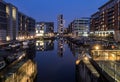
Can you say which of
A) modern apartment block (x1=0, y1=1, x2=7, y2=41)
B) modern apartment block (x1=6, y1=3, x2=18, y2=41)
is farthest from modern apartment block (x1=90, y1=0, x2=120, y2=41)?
modern apartment block (x1=0, y1=1, x2=7, y2=41)

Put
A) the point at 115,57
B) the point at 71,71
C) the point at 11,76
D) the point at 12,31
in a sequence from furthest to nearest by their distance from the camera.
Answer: the point at 12,31 < the point at 71,71 < the point at 115,57 < the point at 11,76

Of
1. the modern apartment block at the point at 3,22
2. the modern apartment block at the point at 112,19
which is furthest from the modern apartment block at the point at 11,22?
the modern apartment block at the point at 112,19

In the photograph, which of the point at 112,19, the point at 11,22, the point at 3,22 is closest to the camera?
the point at 3,22

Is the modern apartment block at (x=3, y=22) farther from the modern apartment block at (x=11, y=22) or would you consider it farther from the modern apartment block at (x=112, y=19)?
the modern apartment block at (x=112, y=19)

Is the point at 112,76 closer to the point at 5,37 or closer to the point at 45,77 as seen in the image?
the point at 45,77

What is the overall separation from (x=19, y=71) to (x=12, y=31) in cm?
10346

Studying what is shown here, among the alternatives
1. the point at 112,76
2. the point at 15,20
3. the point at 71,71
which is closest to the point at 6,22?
the point at 15,20


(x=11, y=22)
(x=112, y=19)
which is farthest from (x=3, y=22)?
(x=112, y=19)

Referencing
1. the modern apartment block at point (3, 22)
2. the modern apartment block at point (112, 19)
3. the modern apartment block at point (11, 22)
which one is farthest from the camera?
the modern apartment block at point (11, 22)

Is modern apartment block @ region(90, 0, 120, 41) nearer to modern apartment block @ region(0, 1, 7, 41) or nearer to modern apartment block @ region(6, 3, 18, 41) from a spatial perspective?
modern apartment block @ region(6, 3, 18, 41)

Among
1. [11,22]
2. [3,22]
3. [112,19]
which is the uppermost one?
[112,19]

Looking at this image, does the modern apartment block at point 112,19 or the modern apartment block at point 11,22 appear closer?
the modern apartment block at point 112,19

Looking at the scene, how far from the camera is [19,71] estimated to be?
32719 mm

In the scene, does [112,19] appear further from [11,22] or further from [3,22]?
[3,22]
